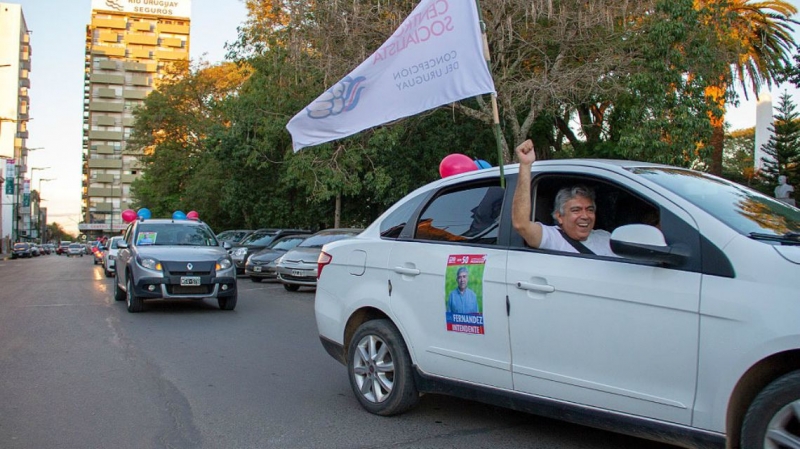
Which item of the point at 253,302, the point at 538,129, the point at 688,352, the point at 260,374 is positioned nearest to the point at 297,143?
the point at 260,374

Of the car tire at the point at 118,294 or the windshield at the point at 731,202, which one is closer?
the windshield at the point at 731,202

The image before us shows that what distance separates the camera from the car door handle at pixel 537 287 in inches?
158

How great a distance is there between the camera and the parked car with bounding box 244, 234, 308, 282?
66.9 feet

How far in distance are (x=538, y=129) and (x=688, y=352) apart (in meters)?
19.8

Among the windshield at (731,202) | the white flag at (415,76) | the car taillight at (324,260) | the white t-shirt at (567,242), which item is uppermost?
the white flag at (415,76)

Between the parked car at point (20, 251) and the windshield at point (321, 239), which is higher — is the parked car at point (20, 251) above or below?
below

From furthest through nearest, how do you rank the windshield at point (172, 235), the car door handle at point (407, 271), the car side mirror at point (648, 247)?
the windshield at point (172, 235), the car door handle at point (407, 271), the car side mirror at point (648, 247)

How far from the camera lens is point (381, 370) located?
518 centimetres

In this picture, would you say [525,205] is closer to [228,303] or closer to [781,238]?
[781,238]

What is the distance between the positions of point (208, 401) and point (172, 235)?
7473 millimetres

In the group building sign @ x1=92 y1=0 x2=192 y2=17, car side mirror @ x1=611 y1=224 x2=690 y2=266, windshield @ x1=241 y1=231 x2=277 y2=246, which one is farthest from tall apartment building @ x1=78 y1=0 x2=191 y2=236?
car side mirror @ x1=611 y1=224 x2=690 y2=266

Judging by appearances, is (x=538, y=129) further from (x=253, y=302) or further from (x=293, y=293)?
(x=253, y=302)

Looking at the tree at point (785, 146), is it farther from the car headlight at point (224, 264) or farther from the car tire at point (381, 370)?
the car tire at point (381, 370)

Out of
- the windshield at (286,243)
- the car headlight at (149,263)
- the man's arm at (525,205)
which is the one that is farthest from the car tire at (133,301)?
the man's arm at (525,205)
